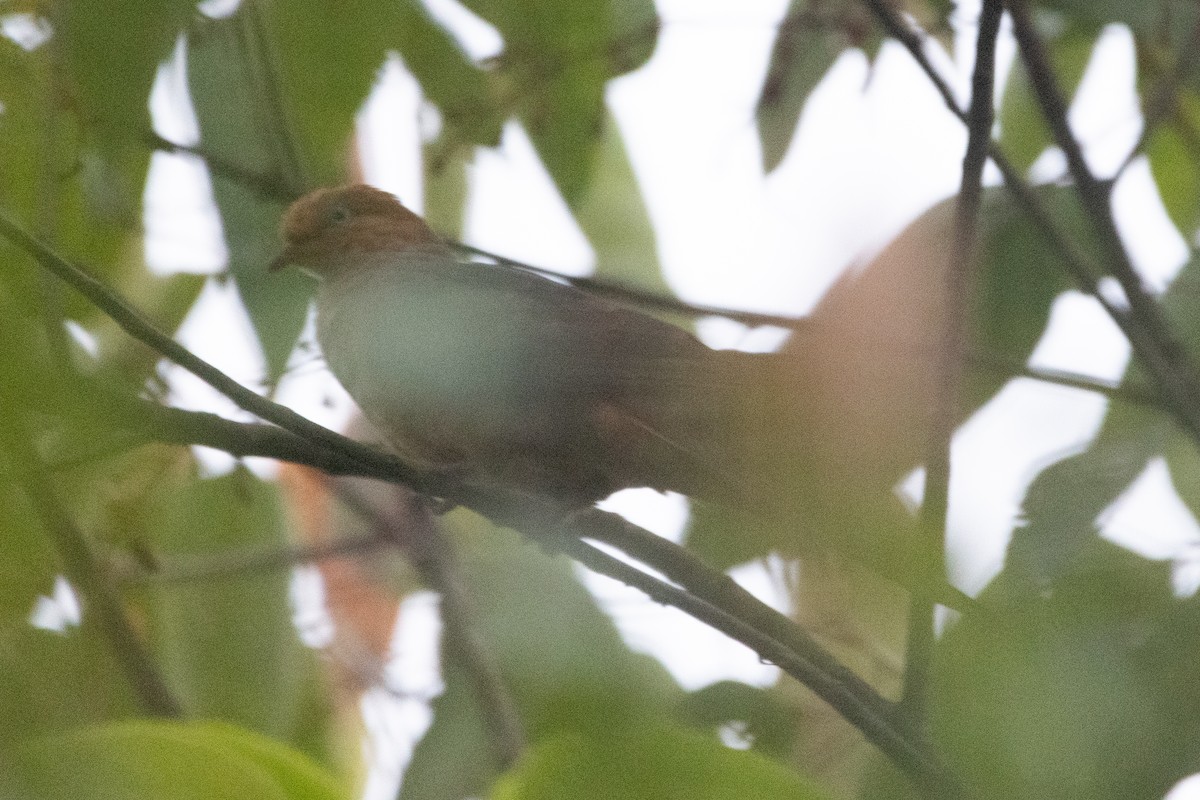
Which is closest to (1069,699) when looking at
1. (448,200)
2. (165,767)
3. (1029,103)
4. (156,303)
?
(165,767)

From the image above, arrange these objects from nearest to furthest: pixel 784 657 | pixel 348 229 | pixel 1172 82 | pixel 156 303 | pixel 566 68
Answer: pixel 784 657
pixel 1172 82
pixel 566 68
pixel 156 303
pixel 348 229

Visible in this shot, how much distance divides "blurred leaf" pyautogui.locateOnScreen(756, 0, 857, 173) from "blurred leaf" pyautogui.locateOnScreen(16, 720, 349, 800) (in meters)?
2.35

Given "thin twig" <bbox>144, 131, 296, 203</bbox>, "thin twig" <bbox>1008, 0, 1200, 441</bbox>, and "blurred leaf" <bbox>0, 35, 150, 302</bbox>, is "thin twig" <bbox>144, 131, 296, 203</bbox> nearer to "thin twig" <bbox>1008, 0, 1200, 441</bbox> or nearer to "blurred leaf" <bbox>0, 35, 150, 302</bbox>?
"blurred leaf" <bbox>0, 35, 150, 302</bbox>

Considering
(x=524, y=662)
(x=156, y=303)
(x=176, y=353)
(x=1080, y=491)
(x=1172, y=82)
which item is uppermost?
(x=1172, y=82)

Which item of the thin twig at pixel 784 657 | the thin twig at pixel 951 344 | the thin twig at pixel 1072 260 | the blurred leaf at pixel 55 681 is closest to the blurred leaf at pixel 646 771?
the blurred leaf at pixel 55 681

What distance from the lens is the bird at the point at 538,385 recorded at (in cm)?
310

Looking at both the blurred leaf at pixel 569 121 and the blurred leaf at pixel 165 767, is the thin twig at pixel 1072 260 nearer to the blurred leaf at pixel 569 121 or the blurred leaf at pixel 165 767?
the blurred leaf at pixel 569 121

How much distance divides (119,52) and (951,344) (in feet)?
4.26

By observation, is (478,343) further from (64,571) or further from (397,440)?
(64,571)

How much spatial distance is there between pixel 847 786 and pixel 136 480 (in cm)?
134

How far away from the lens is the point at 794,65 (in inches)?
137

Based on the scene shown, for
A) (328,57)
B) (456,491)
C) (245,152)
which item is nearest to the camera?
(456,491)

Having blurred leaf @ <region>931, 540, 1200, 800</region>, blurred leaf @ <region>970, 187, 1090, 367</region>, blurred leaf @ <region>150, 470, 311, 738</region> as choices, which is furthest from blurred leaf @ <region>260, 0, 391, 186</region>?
blurred leaf @ <region>931, 540, 1200, 800</region>

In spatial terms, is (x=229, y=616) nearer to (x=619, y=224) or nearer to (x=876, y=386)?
(x=619, y=224)
